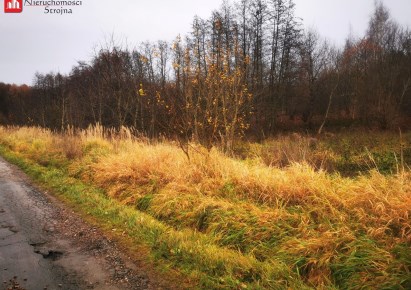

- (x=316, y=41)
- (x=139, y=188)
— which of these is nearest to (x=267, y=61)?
(x=316, y=41)

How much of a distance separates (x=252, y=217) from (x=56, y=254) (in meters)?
2.79

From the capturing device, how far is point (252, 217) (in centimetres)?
458

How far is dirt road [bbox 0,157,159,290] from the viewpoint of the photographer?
134 inches

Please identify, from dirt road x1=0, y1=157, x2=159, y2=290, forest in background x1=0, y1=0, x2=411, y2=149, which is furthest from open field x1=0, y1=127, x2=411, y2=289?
forest in background x1=0, y1=0, x2=411, y2=149

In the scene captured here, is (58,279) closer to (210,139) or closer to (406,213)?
(406,213)

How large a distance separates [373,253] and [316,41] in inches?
1264

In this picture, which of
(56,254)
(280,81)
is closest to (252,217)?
(56,254)

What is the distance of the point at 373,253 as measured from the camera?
327 cm

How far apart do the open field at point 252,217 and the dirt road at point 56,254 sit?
417mm

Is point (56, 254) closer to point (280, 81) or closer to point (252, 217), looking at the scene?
point (252, 217)

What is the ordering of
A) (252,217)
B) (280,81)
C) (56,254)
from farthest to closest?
(280,81) → (252,217) → (56,254)

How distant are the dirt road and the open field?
417 mm

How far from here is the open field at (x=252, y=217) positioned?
3.33 m

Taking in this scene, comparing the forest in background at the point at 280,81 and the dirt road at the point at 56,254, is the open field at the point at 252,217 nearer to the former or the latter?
the dirt road at the point at 56,254
